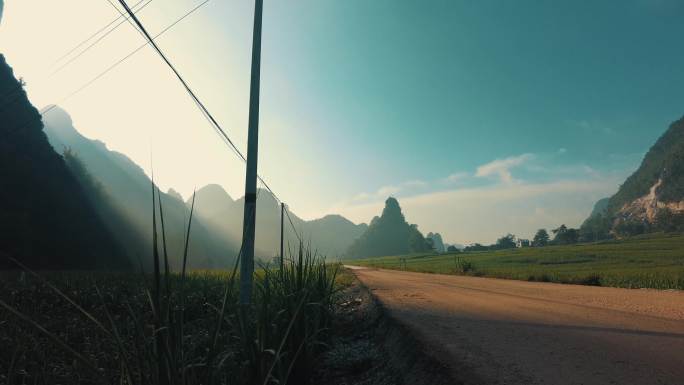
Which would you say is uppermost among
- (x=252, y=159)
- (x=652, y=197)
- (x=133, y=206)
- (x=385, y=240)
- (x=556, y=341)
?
(x=652, y=197)

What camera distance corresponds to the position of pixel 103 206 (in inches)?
2586

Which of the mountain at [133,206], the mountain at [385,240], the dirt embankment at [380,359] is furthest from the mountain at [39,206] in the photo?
the mountain at [385,240]

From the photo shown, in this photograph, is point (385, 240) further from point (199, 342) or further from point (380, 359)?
point (199, 342)

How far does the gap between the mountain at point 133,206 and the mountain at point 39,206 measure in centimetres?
543

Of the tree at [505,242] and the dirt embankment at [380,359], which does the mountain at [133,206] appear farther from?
the tree at [505,242]

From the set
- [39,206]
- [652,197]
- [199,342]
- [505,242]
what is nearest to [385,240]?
[505,242]

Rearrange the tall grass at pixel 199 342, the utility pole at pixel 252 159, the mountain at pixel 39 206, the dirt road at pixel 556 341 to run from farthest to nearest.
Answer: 1. the mountain at pixel 39 206
2. the utility pole at pixel 252 159
3. the dirt road at pixel 556 341
4. the tall grass at pixel 199 342

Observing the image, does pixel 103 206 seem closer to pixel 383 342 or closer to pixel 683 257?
pixel 383 342

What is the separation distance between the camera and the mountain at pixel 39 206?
120 feet

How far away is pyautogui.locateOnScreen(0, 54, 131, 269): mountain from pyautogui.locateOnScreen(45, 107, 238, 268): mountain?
543 cm

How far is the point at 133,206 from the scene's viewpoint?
97.2m

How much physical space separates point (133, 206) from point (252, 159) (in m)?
108

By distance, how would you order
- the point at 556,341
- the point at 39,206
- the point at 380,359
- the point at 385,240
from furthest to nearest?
the point at 385,240 → the point at 39,206 → the point at 380,359 → the point at 556,341

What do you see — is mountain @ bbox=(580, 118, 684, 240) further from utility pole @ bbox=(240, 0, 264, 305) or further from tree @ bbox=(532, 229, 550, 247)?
utility pole @ bbox=(240, 0, 264, 305)
